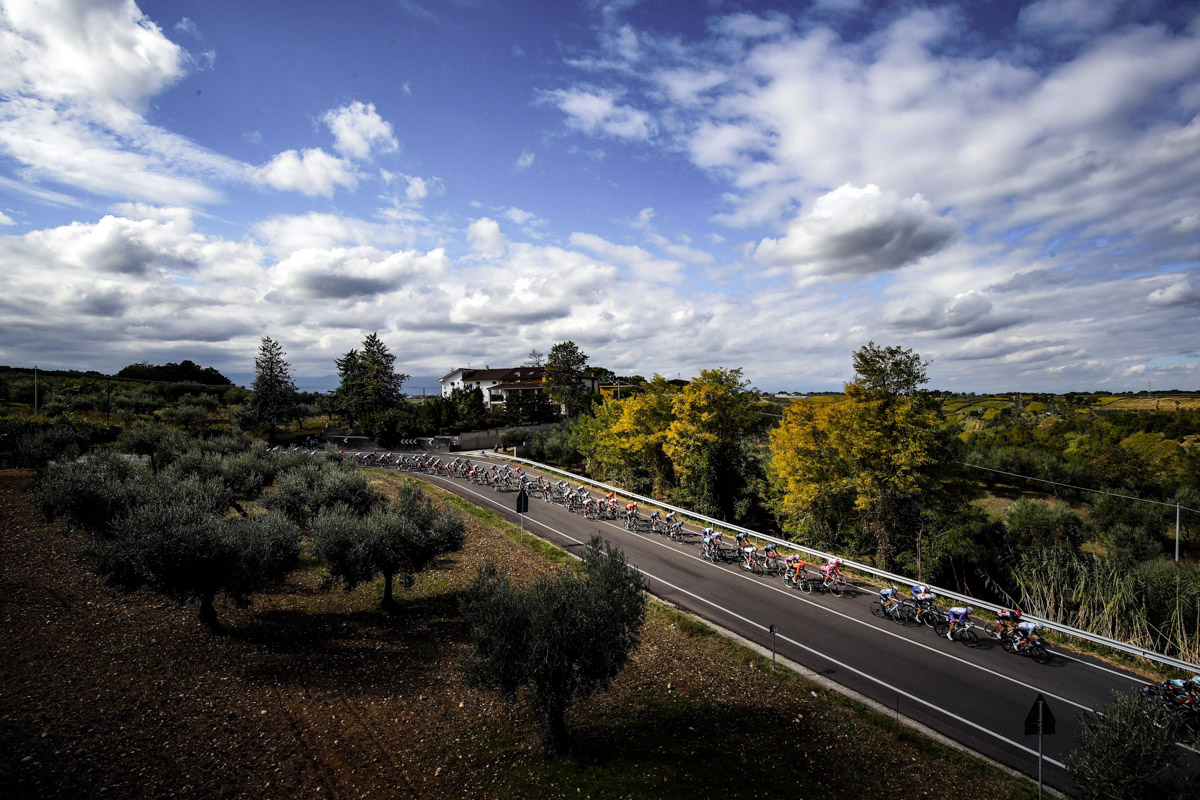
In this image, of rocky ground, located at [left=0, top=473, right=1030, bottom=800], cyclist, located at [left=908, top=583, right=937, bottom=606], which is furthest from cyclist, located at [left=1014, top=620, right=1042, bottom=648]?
rocky ground, located at [left=0, top=473, right=1030, bottom=800]

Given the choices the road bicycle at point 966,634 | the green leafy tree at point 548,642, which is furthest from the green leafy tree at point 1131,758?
the green leafy tree at point 548,642

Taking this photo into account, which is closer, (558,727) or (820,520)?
(558,727)

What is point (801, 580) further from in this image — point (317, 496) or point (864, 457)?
point (317, 496)

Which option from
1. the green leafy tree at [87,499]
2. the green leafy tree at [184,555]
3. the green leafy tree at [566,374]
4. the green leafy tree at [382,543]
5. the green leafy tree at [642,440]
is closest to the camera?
the green leafy tree at [184,555]

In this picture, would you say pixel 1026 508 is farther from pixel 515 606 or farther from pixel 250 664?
pixel 250 664

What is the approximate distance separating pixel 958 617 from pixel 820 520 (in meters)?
11.7

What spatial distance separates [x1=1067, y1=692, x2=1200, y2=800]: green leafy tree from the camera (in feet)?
23.2

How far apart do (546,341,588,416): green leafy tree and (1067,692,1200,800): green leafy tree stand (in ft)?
220

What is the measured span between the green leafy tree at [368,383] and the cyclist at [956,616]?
61813 mm

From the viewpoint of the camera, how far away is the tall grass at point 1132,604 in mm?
15400

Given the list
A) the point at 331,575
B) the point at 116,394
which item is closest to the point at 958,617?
the point at 331,575

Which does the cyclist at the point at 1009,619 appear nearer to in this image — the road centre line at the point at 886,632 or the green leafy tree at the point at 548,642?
the road centre line at the point at 886,632

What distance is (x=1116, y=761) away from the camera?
7.29 meters

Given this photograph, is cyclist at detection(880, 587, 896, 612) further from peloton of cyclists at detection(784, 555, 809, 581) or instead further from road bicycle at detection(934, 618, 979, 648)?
peloton of cyclists at detection(784, 555, 809, 581)
